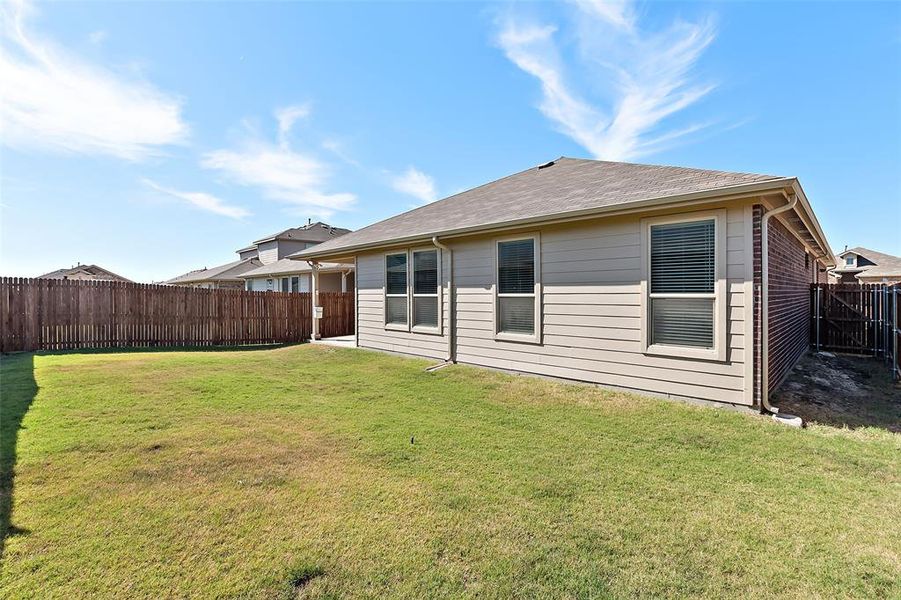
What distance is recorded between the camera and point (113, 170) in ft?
37.2

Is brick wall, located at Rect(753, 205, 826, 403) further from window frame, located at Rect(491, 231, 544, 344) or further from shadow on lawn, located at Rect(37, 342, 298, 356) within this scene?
shadow on lawn, located at Rect(37, 342, 298, 356)

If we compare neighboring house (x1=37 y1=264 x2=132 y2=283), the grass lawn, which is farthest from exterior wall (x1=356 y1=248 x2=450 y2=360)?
neighboring house (x1=37 y1=264 x2=132 y2=283)

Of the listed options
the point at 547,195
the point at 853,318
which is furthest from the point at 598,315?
the point at 853,318

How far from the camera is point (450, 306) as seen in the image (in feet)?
26.8

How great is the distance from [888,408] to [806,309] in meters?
6.12

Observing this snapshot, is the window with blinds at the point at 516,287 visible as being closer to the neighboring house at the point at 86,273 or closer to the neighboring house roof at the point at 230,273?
the neighboring house roof at the point at 230,273

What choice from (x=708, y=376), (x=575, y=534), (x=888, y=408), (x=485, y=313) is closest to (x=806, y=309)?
(x=888, y=408)

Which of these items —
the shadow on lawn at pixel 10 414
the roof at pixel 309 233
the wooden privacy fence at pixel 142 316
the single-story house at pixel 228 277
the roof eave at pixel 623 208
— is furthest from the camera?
the roof at pixel 309 233

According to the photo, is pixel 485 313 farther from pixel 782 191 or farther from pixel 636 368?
pixel 782 191

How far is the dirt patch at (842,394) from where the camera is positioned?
4.99m

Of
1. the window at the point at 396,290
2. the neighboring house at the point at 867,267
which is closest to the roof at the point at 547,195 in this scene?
the window at the point at 396,290

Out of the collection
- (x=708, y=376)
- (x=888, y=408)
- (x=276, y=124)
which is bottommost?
(x=888, y=408)

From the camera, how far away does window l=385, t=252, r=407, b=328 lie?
368 inches

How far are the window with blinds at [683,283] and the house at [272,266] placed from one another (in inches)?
667
